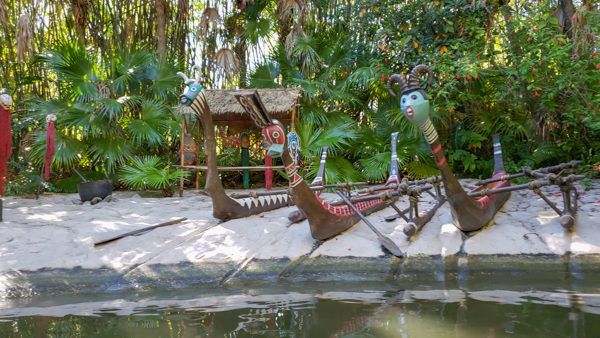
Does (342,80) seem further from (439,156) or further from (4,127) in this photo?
(4,127)

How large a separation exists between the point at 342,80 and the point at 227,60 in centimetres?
206

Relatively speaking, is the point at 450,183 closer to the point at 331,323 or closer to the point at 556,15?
the point at 331,323

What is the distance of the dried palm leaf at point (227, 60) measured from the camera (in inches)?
365

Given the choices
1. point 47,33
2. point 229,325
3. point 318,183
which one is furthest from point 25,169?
point 229,325

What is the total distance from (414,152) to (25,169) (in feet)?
20.6

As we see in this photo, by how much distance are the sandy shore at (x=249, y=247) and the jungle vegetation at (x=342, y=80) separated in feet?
7.09

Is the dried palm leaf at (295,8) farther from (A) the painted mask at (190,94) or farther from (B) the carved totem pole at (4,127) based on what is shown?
(B) the carved totem pole at (4,127)

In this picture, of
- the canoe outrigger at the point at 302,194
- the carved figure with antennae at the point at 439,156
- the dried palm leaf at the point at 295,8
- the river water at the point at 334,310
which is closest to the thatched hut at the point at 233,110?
the dried palm leaf at the point at 295,8

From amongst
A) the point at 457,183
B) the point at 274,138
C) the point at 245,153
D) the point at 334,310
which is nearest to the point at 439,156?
the point at 457,183

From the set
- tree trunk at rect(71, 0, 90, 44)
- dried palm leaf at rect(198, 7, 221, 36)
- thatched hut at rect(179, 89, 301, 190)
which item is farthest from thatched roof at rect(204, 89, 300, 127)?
tree trunk at rect(71, 0, 90, 44)

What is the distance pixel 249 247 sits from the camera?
4414mm

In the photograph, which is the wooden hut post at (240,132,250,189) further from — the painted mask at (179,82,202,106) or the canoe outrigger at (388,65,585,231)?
the canoe outrigger at (388,65,585,231)

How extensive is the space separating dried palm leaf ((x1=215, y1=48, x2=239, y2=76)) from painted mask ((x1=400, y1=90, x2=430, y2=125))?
587 cm

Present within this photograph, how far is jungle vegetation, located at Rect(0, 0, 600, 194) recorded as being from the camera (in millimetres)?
6907
